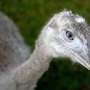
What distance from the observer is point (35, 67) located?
3.88 meters

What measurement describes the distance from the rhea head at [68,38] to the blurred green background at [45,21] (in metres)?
1.22

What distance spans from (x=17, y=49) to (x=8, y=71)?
0.55 m

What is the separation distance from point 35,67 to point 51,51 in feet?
0.72

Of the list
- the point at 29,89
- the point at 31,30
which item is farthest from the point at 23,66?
the point at 31,30

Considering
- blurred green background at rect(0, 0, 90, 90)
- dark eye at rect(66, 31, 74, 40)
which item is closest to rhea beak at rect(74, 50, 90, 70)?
dark eye at rect(66, 31, 74, 40)

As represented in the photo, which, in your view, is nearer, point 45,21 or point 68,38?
point 68,38

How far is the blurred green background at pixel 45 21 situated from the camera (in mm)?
4953

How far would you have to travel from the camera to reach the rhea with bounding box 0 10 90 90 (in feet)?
11.8

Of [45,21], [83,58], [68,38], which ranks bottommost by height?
[83,58]

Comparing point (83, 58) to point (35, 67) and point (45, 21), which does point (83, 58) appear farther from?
point (45, 21)

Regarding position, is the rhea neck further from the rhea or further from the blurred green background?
the blurred green background

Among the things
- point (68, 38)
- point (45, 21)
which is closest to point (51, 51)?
point (68, 38)

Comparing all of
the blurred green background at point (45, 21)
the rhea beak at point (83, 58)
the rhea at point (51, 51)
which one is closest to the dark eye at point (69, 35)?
the rhea at point (51, 51)

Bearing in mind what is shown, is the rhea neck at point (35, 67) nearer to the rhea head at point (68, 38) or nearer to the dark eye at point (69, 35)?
the rhea head at point (68, 38)
